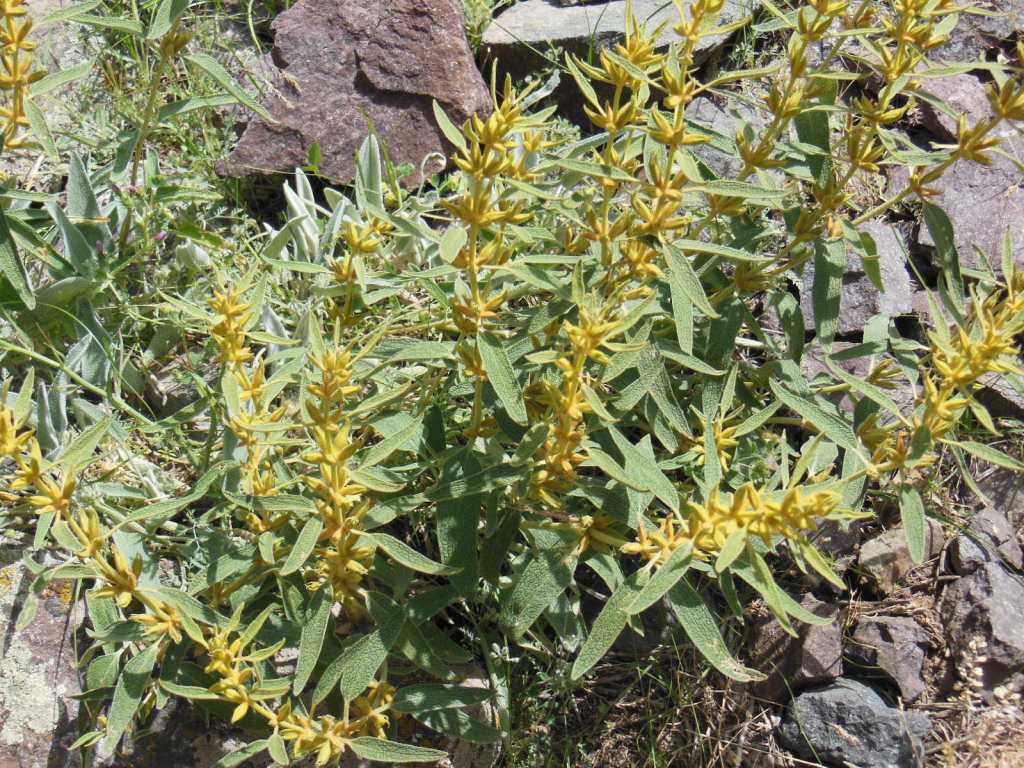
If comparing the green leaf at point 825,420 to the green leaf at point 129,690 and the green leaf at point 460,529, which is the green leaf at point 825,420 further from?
the green leaf at point 129,690

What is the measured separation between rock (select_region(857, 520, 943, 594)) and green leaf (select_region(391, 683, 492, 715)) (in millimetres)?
1375

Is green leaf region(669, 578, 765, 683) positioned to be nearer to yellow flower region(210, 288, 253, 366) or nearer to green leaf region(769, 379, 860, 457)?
green leaf region(769, 379, 860, 457)

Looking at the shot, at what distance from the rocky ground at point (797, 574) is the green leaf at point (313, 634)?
62 centimetres

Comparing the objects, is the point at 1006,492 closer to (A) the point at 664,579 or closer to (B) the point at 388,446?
(A) the point at 664,579

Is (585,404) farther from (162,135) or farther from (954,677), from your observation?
(162,135)

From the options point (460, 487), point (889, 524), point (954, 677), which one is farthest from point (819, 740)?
point (460, 487)

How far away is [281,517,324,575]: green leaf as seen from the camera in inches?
71.5

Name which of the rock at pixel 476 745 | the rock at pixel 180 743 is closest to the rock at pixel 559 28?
the rock at pixel 476 745

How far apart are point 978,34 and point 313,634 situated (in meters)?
3.40

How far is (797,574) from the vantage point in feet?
9.61

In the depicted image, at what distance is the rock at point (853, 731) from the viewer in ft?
8.64

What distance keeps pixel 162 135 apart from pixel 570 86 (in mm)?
1582

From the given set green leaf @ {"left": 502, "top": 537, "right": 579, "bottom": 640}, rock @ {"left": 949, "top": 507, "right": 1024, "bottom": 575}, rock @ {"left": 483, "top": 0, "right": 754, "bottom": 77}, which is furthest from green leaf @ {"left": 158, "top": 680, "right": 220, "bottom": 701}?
rock @ {"left": 483, "top": 0, "right": 754, "bottom": 77}

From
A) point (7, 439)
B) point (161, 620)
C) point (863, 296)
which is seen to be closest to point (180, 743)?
point (161, 620)
